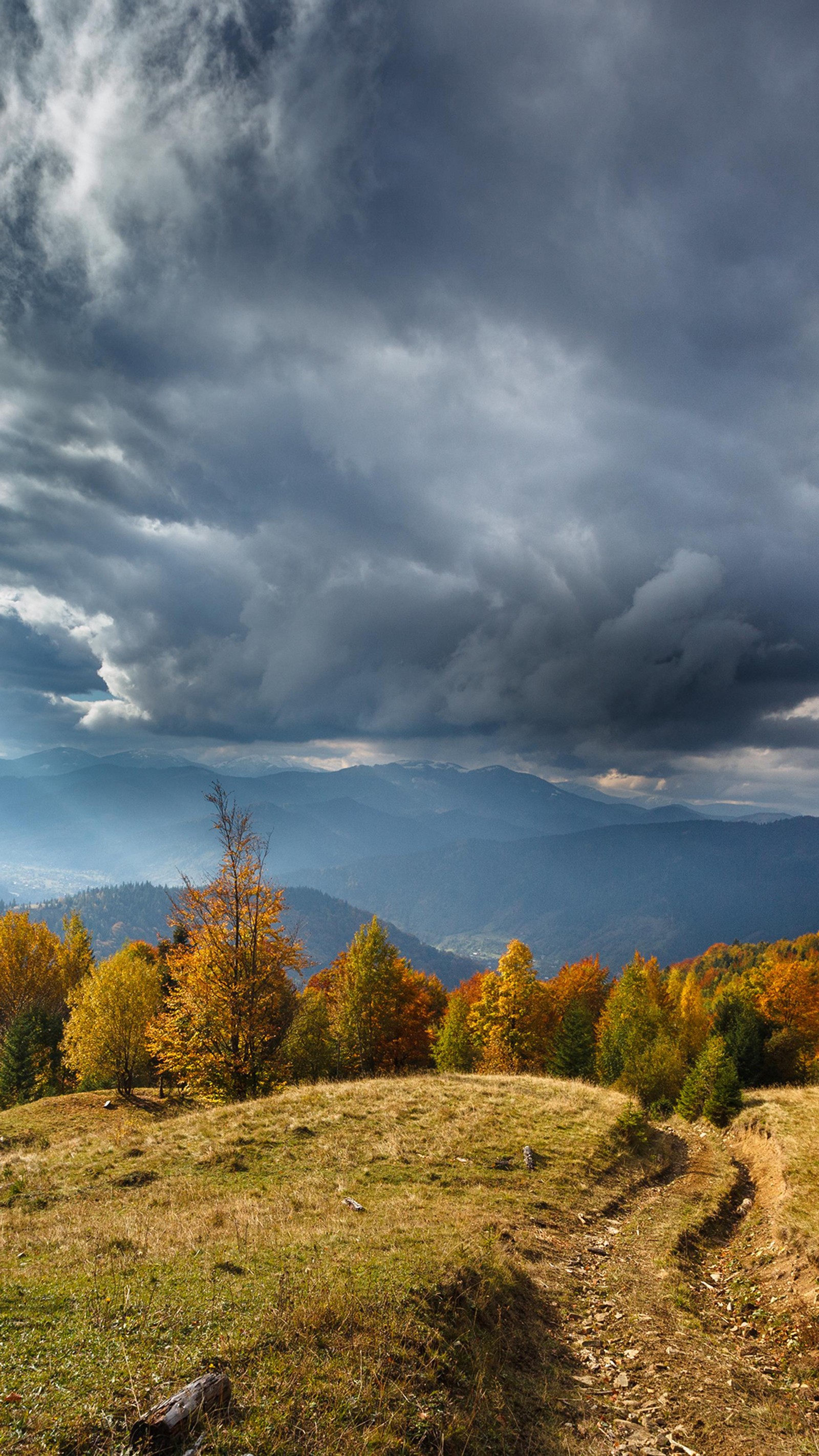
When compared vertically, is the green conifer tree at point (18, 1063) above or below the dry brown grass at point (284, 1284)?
below

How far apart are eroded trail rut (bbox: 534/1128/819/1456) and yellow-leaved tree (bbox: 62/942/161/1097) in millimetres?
31096

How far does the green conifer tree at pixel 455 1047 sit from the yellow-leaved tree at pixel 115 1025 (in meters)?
22.6

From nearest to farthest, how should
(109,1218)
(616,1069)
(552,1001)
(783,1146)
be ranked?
1. (109,1218)
2. (783,1146)
3. (616,1069)
4. (552,1001)

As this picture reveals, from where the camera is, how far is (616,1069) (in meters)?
49.8

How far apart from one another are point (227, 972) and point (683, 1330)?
63.6 ft

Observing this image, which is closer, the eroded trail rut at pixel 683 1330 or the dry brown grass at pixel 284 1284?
the dry brown grass at pixel 284 1284

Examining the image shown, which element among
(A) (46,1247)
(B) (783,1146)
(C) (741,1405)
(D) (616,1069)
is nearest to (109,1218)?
(A) (46,1247)

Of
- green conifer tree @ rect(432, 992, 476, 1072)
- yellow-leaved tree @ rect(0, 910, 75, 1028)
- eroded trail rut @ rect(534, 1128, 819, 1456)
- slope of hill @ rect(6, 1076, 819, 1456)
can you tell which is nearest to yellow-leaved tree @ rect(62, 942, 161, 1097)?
slope of hill @ rect(6, 1076, 819, 1456)

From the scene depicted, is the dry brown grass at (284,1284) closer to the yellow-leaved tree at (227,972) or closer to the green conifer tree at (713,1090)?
the yellow-leaved tree at (227,972)

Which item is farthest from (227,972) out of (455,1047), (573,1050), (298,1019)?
(573,1050)

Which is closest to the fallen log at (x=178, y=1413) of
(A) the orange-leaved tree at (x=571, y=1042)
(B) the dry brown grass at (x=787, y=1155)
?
(B) the dry brown grass at (x=787, y=1155)

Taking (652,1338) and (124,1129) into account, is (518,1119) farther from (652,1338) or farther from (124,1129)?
(124,1129)

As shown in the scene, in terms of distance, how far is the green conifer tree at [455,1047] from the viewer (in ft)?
154

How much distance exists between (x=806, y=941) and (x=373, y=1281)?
192m
